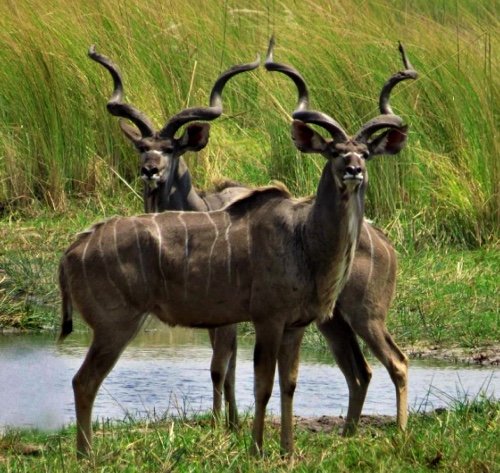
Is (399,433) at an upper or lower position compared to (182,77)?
lower

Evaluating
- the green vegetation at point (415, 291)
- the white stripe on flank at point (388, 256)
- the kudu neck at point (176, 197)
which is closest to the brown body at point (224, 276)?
the white stripe on flank at point (388, 256)

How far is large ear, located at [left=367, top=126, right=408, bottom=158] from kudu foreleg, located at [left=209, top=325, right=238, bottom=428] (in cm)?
121

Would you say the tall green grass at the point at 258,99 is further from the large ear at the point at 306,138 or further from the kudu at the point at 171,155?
the large ear at the point at 306,138

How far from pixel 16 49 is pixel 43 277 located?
273 cm

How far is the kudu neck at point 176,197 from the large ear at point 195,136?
136 mm

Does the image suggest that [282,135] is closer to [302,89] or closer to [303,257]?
[302,89]

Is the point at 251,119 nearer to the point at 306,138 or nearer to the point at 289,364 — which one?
the point at 306,138

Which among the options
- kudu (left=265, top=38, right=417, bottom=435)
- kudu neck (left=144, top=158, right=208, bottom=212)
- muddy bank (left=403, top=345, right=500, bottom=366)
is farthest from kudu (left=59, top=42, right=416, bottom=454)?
muddy bank (left=403, top=345, right=500, bottom=366)

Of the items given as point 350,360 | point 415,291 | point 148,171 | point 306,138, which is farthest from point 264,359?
point 415,291

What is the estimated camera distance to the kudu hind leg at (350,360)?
6.45m

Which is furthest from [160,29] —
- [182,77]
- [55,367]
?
[55,367]

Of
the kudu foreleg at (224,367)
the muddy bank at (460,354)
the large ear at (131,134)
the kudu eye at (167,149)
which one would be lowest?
the muddy bank at (460,354)

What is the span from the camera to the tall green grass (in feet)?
33.5

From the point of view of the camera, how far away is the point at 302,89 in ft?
20.6
